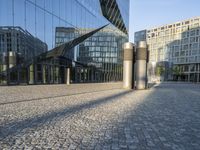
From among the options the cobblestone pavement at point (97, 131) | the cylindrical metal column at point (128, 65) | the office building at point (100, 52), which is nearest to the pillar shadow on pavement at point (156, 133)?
the cobblestone pavement at point (97, 131)

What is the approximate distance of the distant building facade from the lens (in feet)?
309

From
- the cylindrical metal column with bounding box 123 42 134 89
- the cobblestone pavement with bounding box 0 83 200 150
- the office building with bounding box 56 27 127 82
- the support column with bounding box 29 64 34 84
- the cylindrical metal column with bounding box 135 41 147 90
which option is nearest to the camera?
the cobblestone pavement with bounding box 0 83 200 150

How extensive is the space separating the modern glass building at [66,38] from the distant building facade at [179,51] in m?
37.0

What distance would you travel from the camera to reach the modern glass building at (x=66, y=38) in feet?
82.2

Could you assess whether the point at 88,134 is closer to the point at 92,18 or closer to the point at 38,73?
the point at 38,73

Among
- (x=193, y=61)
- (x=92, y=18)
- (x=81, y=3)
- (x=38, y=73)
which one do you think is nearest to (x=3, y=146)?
(x=38, y=73)

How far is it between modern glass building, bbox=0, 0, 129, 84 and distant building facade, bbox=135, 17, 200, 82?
3703 centimetres

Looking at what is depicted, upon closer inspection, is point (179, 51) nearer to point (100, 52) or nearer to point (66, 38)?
point (100, 52)

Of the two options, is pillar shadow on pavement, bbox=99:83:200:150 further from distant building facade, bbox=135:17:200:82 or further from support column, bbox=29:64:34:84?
distant building facade, bbox=135:17:200:82

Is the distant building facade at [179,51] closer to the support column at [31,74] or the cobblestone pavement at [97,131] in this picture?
the support column at [31,74]

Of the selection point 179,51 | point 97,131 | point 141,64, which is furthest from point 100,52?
point 179,51

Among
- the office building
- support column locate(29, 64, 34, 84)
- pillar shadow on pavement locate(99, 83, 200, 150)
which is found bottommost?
pillar shadow on pavement locate(99, 83, 200, 150)

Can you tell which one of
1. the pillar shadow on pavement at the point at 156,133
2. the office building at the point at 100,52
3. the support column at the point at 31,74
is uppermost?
the office building at the point at 100,52

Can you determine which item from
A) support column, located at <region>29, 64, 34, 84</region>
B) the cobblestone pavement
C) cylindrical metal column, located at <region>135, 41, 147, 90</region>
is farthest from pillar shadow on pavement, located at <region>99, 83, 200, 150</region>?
support column, located at <region>29, 64, 34, 84</region>
